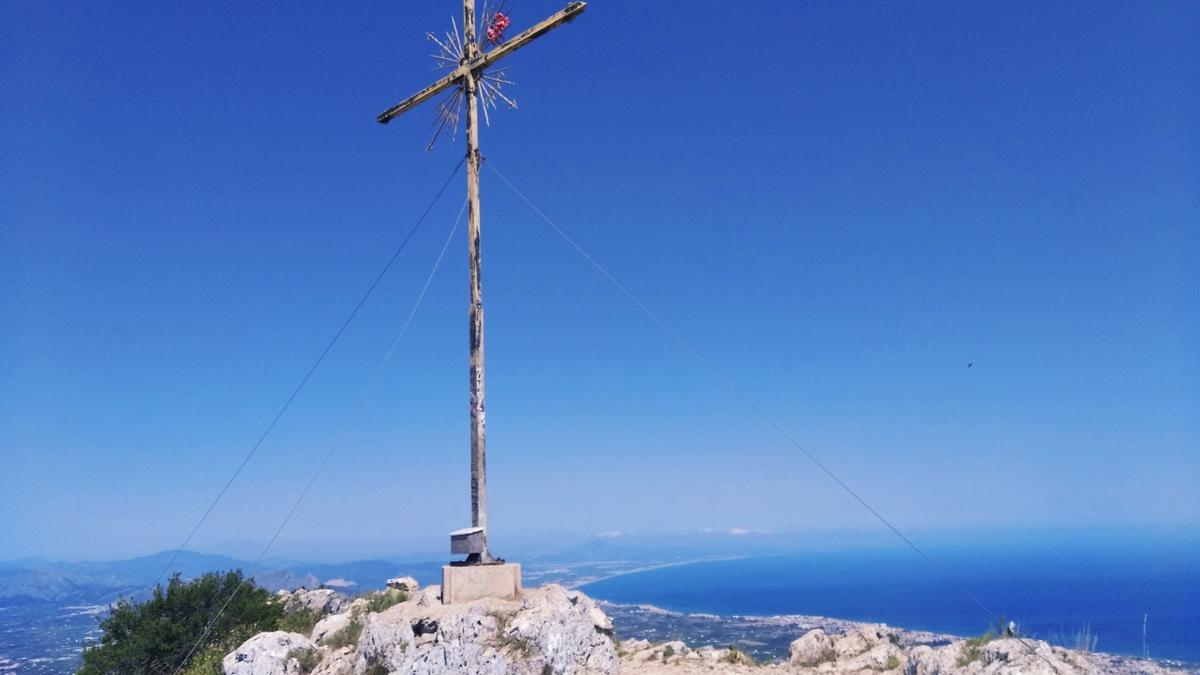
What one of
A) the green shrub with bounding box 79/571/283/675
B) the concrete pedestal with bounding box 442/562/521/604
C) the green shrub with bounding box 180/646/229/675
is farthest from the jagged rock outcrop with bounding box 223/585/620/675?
the green shrub with bounding box 79/571/283/675

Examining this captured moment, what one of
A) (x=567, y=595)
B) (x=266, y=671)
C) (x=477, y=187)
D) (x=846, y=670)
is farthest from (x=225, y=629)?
(x=846, y=670)

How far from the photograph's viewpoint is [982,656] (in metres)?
9.05

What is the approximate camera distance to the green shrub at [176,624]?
19000mm

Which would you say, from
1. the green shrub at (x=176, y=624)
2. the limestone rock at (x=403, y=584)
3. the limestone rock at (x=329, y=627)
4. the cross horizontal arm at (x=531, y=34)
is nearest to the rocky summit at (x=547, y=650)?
the limestone rock at (x=329, y=627)

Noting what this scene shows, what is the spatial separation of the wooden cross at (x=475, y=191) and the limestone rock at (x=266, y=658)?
11.2 ft

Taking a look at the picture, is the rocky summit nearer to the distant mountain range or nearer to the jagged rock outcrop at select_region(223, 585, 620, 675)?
the jagged rock outcrop at select_region(223, 585, 620, 675)

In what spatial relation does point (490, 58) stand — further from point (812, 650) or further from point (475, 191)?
point (812, 650)

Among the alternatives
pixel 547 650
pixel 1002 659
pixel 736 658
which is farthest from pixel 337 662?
pixel 1002 659

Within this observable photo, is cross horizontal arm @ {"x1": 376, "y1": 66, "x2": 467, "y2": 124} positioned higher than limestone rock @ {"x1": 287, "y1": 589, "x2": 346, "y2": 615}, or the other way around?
cross horizontal arm @ {"x1": 376, "y1": 66, "x2": 467, "y2": 124}

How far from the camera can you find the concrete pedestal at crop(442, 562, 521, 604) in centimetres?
1230

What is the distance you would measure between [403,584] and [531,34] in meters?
13.7

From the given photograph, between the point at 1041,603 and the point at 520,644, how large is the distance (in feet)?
359

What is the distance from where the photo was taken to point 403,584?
18562 millimetres

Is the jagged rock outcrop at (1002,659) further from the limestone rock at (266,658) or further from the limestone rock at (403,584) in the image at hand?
the limestone rock at (403,584)
